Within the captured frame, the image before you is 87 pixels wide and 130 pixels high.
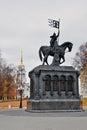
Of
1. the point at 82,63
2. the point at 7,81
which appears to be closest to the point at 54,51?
the point at 82,63

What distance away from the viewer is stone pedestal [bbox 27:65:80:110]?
86.7 ft

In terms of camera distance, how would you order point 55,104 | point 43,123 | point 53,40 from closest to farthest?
1. point 43,123
2. point 55,104
3. point 53,40

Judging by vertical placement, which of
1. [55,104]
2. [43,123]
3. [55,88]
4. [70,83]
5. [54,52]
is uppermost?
[54,52]

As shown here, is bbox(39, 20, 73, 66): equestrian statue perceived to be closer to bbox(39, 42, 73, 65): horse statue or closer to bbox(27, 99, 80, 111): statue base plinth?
bbox(39, 42, 73, 65): horse statue

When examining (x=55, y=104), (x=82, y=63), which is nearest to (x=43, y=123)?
(x=55, y=104)

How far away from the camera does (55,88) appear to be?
27531mm

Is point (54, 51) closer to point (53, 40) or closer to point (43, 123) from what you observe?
point (53, 40)

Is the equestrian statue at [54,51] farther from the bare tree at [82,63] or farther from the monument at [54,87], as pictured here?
the bare tree at [82,63]

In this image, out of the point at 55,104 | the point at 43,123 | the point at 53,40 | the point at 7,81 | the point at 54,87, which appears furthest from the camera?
the point at 7,81

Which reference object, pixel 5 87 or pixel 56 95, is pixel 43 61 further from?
pixel 5 87

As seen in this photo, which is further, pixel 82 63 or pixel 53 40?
pixel 82 63

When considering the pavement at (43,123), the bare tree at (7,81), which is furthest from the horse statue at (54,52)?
the bare tree at (7,81)

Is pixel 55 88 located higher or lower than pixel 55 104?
higher

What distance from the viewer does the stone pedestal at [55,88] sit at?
86.7ft
